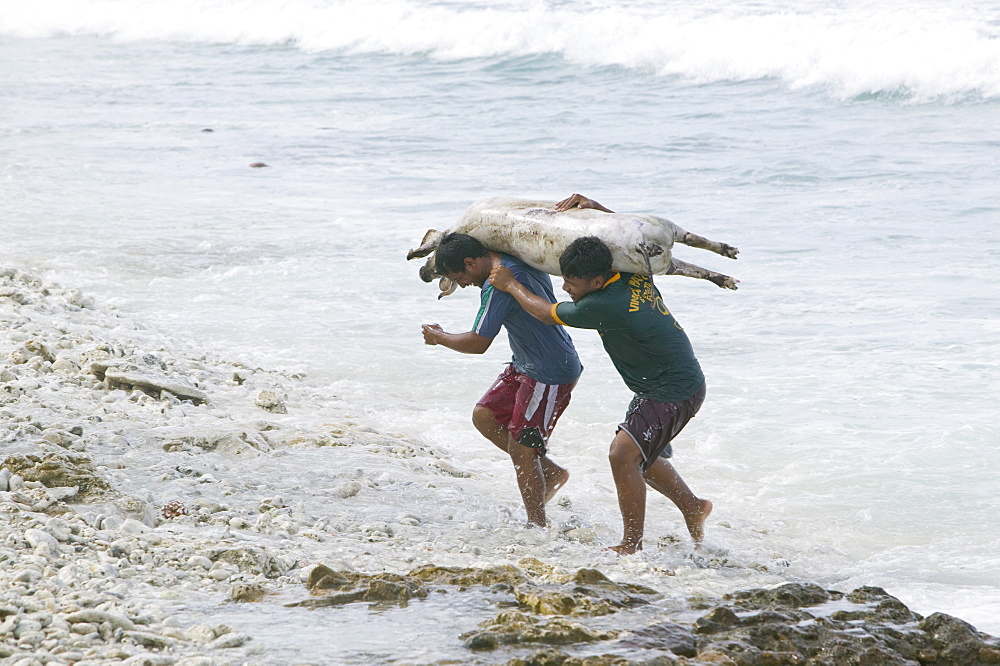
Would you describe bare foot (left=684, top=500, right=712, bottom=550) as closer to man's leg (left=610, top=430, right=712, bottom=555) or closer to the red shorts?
man's leg (left=610, top=430, right=712, bottom=555)

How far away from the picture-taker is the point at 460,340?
15.6 feet

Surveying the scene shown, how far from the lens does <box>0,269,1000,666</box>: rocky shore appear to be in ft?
11.3

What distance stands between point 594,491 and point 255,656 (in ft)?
10.2

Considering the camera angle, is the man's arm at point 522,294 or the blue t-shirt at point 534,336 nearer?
the man's arm at point 522,294

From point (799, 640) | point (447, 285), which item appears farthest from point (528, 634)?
point (447, 285)

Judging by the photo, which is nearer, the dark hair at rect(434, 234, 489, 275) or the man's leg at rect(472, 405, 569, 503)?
the dark hair at rect(434, 234, 489, 275)

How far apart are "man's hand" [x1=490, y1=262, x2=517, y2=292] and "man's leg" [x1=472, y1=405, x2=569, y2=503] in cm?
70

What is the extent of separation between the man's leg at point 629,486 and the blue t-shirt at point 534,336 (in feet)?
1.33

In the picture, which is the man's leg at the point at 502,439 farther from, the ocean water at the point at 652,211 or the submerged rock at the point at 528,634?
the submerged rock at the point at 528,634

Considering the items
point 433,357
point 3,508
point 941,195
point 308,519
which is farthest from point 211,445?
point 941,195

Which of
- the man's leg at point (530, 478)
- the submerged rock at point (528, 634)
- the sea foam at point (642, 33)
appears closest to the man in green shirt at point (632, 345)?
the man's leg at point (530, 478)

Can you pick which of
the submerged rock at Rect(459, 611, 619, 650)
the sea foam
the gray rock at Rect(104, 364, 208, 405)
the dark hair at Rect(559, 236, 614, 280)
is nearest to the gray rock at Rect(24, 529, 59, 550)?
the submerged rock at Rect(459, 611, 619, 650)

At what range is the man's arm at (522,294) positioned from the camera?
14.8 feet

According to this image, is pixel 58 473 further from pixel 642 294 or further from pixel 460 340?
pixel 642 294
